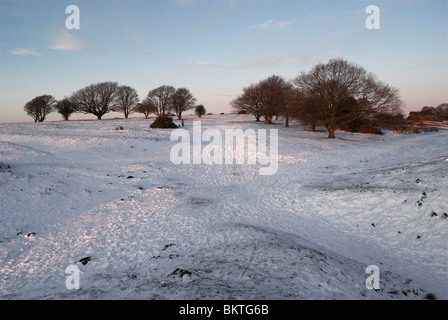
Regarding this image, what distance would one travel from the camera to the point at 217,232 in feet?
28.3

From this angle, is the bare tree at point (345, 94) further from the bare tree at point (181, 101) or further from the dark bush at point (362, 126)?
the bare tree at point (181, 101)

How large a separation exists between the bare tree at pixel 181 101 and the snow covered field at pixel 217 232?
48.7 m

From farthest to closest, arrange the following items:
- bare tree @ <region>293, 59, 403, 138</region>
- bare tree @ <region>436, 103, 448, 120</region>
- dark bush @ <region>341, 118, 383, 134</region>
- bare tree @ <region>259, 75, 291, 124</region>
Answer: bare tree @ <region>436, 103, 448, 120</region> < bare tree @ <region>259, 75, 291, 124</region> < dark bush @ <region>341, 118, 383, 134</region> < bare tree @ <region>293, 59, 403, 138</region>

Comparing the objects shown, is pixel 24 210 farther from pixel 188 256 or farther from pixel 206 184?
pixel 206 184

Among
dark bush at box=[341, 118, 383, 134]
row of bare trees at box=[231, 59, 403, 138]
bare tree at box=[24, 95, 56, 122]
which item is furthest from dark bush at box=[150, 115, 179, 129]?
bare tree at box=[24, 95, 56, 122]

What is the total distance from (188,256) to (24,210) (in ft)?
26.7

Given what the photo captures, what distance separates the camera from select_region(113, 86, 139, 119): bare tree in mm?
62500

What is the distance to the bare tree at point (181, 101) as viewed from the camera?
63156 millimetres

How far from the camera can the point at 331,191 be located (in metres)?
12.2

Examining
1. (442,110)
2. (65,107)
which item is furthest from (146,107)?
(442,110)

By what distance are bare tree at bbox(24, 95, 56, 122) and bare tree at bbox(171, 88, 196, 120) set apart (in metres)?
29.8

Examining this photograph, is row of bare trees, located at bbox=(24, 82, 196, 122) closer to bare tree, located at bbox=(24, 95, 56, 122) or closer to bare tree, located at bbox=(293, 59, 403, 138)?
bare tree, located at bbox=(24, 95, 56, 122)

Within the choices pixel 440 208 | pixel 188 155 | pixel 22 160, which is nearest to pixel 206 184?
pixel 188 155

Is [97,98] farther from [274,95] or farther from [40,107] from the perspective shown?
[274,95]
